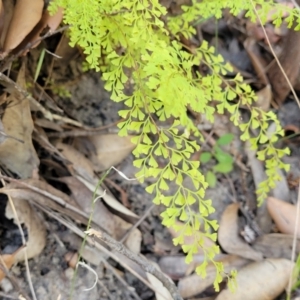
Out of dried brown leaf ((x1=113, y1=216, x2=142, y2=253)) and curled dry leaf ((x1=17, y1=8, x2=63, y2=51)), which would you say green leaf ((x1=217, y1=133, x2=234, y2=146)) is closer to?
dried brown leaf ((x1=113, y1=216, x2=142, y2=253))

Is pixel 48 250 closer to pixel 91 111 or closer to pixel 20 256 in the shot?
pixel 20 256

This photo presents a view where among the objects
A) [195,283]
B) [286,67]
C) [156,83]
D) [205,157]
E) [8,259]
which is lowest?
[195,283]

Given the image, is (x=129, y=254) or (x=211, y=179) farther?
(x=211, y=179)

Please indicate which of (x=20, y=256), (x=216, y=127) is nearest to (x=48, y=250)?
(x=20, y=256)

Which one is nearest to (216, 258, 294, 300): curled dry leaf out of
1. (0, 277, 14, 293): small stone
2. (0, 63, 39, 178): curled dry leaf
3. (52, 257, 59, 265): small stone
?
(52, 257, 59, 265): small stone

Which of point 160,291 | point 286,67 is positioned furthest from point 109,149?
point 286,67

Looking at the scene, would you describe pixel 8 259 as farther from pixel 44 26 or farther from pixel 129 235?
pixel 44 26

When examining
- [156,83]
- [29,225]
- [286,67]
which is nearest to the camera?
[156,83]
